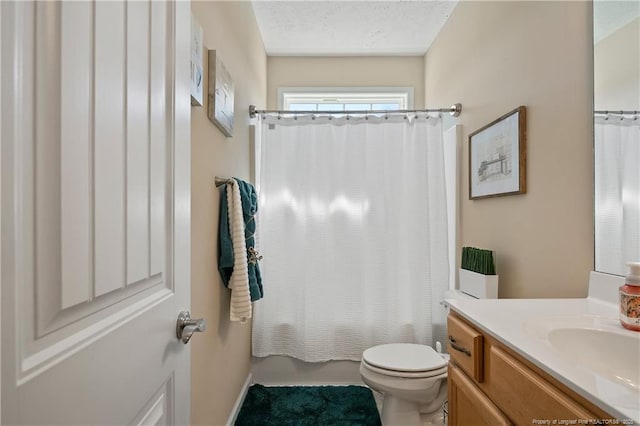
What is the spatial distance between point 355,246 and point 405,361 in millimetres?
787

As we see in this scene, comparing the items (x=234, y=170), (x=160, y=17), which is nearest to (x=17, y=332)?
(x=160, y=17)

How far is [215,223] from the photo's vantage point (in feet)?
4.80

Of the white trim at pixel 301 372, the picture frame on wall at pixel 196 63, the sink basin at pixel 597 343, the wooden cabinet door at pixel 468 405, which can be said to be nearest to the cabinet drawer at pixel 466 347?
the wooden cabinet door at pixel 468 405

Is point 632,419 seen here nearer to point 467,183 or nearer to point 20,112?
point 20,112

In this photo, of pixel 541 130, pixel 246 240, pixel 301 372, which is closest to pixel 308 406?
pixel 301 372

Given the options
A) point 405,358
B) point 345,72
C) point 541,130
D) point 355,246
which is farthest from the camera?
point 345,72

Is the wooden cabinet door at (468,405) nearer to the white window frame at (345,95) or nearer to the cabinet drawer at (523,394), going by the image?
the cabinet drawer at (523,394)

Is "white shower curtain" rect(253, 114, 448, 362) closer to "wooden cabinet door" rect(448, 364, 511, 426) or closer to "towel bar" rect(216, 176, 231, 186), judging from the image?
"towel bar" rect(216, 176, 231, 186)

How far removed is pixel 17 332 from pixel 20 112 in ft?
0.78

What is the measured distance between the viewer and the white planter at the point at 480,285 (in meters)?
1.58

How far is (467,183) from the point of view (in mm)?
2039

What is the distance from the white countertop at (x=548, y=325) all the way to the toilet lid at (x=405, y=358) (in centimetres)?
67

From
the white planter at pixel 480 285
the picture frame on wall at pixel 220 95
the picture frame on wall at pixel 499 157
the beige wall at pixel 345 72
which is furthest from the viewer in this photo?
the beige wall at pixel 345 72

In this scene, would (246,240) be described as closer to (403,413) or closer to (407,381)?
(407,381)
